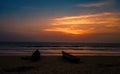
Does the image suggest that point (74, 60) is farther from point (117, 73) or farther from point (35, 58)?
point (117, 73)

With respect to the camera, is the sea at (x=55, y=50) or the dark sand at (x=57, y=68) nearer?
the dark sand at (x=57, y=68)

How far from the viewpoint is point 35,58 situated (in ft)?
60.4

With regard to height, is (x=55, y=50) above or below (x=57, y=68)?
above

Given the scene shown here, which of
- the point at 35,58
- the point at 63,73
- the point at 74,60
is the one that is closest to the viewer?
the point at 63,73

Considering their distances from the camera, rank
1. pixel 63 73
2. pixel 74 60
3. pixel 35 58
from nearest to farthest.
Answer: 1. pixel 63 73
2. pixel 74 60
3. pixel 35 58

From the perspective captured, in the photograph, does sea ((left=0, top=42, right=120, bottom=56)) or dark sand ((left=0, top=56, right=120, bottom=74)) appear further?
sea ((left=0, top=42, right=120, bottom=56))

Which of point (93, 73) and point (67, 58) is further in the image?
point (67, 58)

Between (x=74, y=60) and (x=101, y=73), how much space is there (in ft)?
21.8

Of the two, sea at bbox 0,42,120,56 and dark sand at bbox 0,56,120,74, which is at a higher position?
sea at bbox 0,42,120,56

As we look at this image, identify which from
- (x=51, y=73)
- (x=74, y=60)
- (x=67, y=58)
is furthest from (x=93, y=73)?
(x=67, y=58)

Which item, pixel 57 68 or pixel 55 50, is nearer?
pixel 57 68

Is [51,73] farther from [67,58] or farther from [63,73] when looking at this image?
[67,58]

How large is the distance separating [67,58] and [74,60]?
2.23 meters

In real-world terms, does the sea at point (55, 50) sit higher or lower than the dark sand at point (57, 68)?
higher
